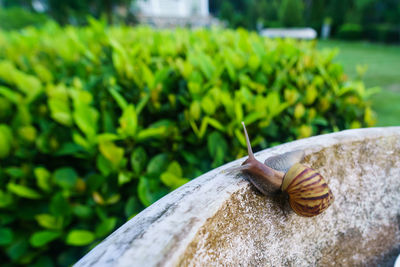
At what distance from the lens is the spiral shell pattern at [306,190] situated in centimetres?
67

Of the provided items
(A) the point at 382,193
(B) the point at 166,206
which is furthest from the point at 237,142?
(B) the point at 166,206

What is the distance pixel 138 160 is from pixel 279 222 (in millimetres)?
787

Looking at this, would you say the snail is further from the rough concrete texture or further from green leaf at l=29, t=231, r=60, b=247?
green leaf at l=29, t=231, r=60, b=247

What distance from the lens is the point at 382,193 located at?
3.04 feet

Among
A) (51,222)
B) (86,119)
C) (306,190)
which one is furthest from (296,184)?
(51,222)

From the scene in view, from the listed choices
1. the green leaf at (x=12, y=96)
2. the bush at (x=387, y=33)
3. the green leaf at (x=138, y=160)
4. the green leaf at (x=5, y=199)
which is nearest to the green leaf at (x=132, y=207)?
the green leaf at (x=138, y=160)

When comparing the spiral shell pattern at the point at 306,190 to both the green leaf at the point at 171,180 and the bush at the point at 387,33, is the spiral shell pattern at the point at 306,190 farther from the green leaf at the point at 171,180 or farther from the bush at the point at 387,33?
the bush at the point at 387,33

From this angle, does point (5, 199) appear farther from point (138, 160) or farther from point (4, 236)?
point (138, 160)

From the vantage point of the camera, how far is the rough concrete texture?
531 mm

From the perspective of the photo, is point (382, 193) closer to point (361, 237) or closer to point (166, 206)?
point (361, 237)

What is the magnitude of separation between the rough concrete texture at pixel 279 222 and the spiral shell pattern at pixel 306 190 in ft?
0.18

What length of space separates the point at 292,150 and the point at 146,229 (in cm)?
49

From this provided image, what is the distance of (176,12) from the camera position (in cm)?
3616

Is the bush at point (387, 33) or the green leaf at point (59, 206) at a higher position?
the green leaf at point (59, 206)
